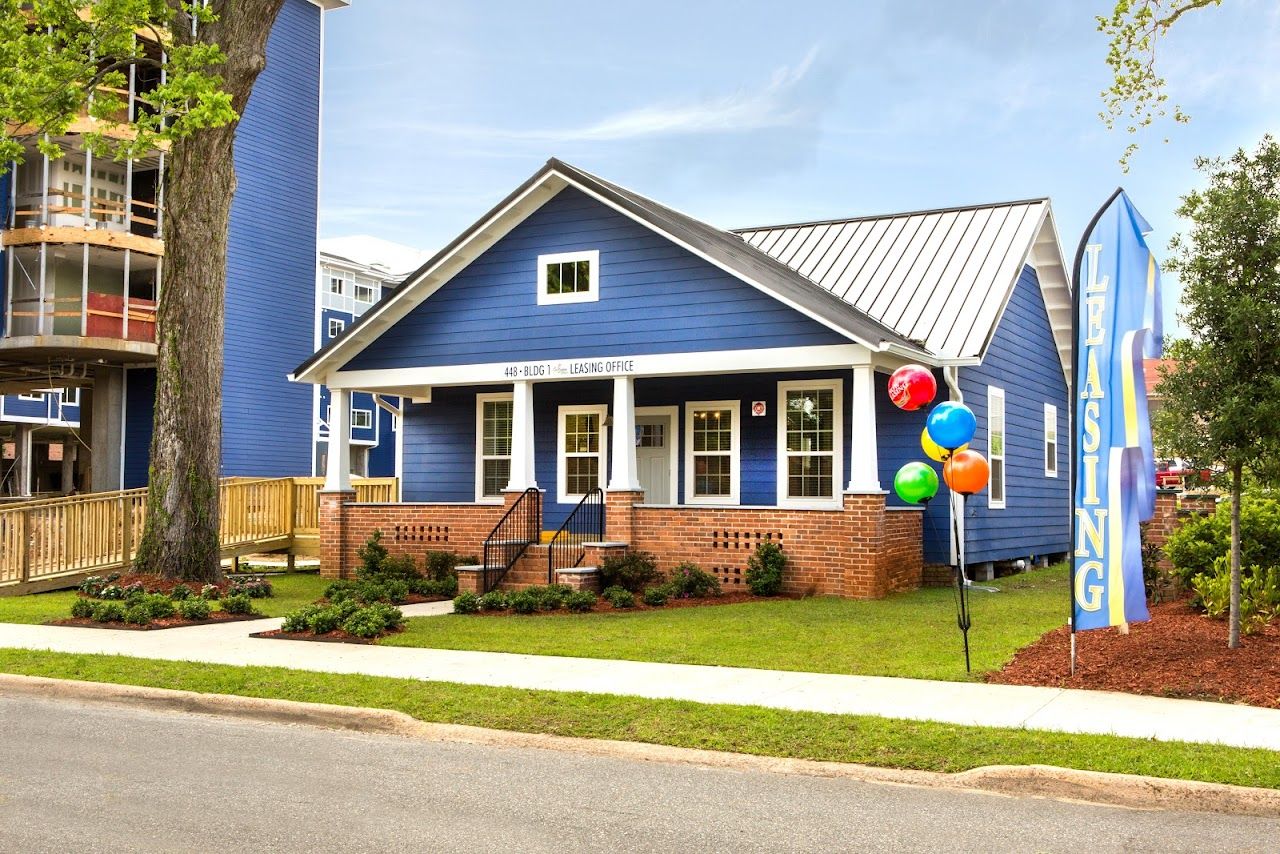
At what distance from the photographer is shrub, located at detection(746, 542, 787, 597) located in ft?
58.8

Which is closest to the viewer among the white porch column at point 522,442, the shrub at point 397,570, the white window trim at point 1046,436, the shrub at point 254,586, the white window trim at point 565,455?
the shrub at point 254,586

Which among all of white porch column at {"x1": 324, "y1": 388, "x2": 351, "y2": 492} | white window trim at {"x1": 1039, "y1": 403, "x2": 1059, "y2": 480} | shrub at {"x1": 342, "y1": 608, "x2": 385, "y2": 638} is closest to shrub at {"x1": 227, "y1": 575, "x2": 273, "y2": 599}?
white porch column at {"x1": 324, "y1": 388, "x2": 351, "y2": 492}

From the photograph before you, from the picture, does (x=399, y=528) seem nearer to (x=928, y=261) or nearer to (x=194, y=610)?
(x=194, y=610)

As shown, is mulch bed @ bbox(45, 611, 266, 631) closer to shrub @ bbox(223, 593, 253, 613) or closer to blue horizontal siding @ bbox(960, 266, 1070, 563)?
shrub @ bbox(223, 593, 253, 613)

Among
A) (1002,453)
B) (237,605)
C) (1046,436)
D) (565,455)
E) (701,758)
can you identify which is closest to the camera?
(701,758)

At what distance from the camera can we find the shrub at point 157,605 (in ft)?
50.1

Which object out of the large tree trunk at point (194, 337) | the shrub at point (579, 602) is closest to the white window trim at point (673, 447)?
the shrub at point (579, 602)

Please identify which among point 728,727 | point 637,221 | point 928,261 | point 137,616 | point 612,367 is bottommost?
point 728,727

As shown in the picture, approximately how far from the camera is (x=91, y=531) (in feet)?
65.7

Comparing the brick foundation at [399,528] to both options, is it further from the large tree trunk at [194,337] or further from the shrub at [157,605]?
the shrub at [157,605]

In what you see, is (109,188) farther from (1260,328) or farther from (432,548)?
(1260,328)

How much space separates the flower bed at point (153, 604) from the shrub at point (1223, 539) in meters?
11.4

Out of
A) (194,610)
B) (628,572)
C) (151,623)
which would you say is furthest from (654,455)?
(151,623)

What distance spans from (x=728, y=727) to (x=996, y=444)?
14.9 m
